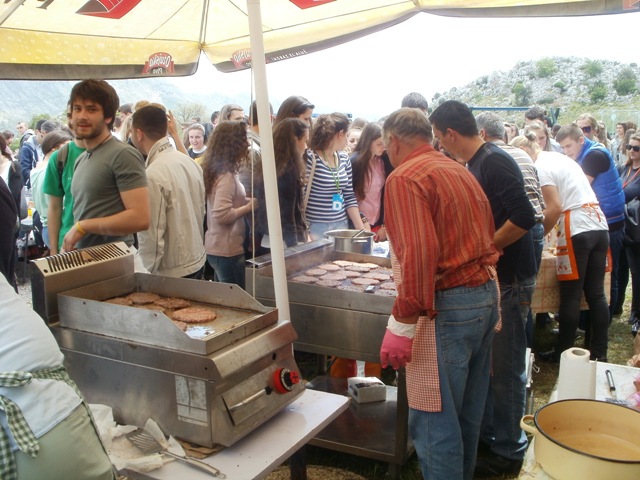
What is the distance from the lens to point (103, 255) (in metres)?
2.28

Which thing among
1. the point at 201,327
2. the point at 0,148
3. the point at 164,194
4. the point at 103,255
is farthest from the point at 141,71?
the point at 0,148

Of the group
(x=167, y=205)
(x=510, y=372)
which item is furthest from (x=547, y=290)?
(x=167, y=205)

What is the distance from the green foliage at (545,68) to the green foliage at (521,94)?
121 inches

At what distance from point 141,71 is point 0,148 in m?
3.14

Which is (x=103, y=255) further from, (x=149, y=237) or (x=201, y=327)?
(x=149, y=237)

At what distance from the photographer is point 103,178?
2.73 meters

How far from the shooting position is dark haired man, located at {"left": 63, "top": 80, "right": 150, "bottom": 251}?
2.71 m

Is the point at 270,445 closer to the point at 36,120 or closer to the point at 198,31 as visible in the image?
the point at 198,31

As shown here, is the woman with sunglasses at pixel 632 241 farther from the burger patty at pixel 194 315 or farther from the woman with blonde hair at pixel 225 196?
the burger patty at pixel 194 315

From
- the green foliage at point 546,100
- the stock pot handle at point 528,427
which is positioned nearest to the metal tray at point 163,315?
the stock pot handle at point 528,427

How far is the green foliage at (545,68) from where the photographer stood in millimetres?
34969

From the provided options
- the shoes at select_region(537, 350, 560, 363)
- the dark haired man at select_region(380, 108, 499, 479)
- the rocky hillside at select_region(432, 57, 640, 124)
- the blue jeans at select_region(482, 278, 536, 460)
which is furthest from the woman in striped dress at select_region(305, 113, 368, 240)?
the rocky hillside at select_region(432, 57, 640, 124)

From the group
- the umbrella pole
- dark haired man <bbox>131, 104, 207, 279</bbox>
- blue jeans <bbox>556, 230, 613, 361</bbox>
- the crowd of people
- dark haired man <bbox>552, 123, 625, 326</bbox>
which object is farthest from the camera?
dark haired man <bbox>552, 123, 625, 326</bbox>

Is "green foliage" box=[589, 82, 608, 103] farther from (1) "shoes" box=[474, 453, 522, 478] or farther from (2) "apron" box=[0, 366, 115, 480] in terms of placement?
(2) "apron" box=[0, 366, 115, 480]
